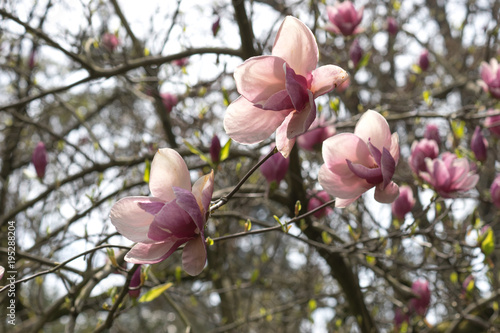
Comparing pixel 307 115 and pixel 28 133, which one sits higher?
pixel 28 133


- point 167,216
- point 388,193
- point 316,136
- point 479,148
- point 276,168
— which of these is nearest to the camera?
point 167,216

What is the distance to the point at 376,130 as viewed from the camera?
91 centimetres

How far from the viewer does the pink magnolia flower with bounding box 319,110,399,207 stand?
35.2 inches

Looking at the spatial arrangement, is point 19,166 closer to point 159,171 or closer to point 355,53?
point 355,53

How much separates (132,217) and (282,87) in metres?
0.34

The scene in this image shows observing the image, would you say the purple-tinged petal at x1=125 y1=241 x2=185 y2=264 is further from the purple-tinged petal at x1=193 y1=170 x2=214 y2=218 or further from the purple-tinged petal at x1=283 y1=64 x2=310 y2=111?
the purple-tinged petal at x1=283 y1=64 x2=310 y2=111

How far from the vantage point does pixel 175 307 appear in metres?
1.89

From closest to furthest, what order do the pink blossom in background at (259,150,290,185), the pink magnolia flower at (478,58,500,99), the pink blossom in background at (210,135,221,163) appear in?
the pink blossom in background at (210,135,221,163)
the pink blossom in background at (259,150,290,185)
the pink magnolia flower at (478,58,500,99)

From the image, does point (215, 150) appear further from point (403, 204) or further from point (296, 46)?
point (403, 204)

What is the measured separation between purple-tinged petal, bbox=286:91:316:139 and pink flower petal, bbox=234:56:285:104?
0.06 m

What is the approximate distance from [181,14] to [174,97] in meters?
0.46

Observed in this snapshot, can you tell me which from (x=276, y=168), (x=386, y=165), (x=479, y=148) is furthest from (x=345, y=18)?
(x=386, y=165)

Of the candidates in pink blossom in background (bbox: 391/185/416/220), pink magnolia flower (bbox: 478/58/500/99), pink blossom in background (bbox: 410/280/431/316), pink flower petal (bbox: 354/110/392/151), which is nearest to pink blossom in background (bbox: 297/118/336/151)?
pink blossom in background (bbox: 391/185/416/220)

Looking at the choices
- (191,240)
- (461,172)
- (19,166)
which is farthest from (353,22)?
(19,166)
